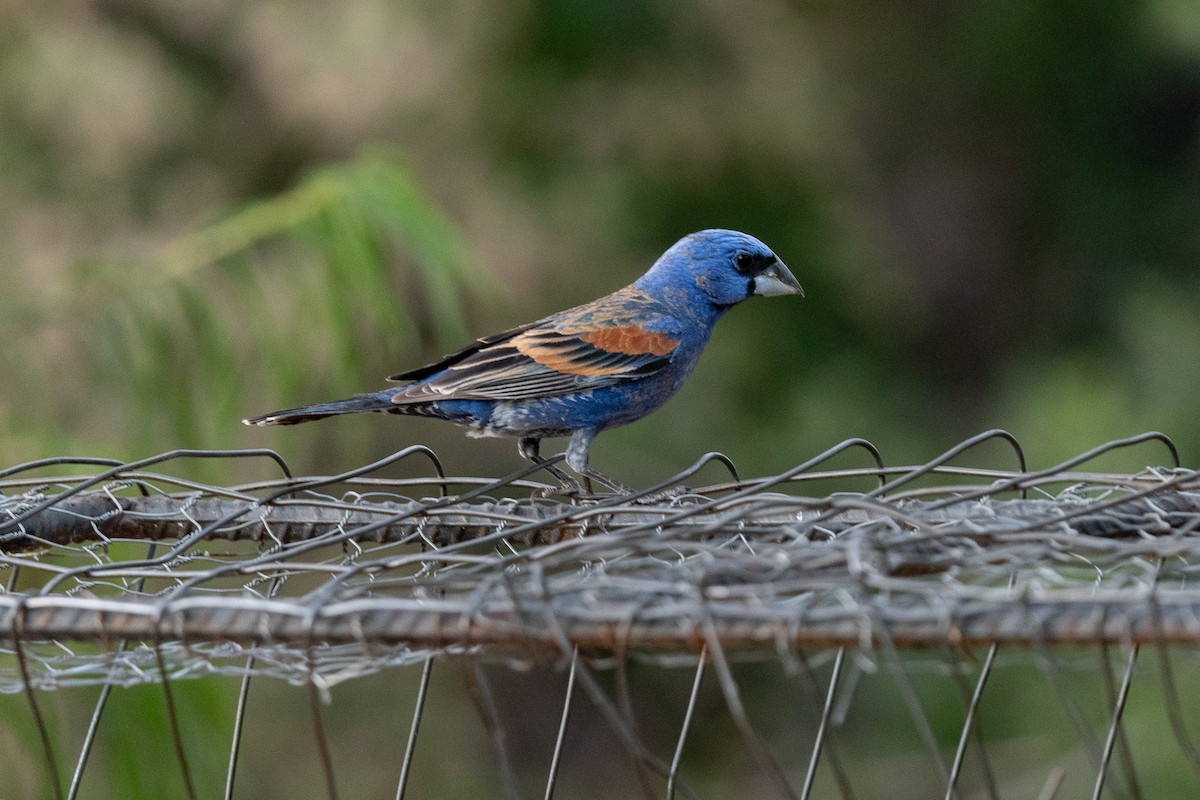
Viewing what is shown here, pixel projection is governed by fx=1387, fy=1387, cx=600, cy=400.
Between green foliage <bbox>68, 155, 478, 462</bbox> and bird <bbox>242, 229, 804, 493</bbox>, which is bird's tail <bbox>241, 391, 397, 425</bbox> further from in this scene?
green foliage <bbox>68, 155, 478, 462</bbox>

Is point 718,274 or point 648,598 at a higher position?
point 718,274

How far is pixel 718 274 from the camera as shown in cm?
376

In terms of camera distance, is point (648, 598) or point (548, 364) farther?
point (548, 364)

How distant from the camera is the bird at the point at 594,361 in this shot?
3.45 meters

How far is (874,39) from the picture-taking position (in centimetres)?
858

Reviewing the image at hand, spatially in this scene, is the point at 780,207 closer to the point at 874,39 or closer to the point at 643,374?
the point at 874,39

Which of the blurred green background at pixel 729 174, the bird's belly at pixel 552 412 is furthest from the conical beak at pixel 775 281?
the blurred green background at pixel 729 174

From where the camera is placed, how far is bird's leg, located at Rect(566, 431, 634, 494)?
3.29 metres

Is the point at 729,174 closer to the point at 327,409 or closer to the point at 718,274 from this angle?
the point at 718,274

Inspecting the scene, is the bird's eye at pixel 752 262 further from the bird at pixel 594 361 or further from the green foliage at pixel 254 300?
the green foliage at pixel 254 300

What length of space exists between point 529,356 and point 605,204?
4031 millimetres

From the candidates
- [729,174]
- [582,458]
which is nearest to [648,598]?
[582,458]

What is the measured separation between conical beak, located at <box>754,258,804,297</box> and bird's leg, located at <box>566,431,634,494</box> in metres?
0.61

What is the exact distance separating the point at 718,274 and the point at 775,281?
0.16 m
